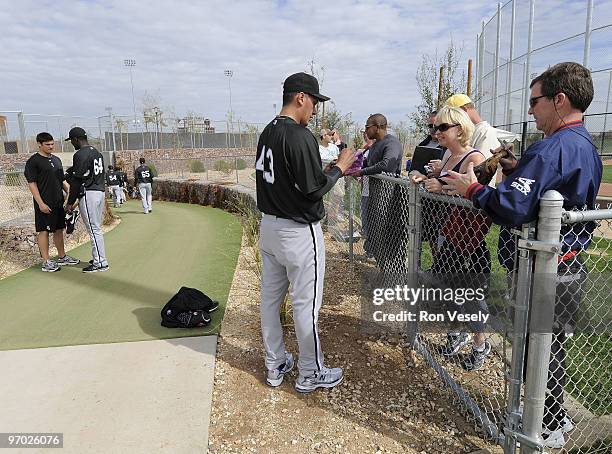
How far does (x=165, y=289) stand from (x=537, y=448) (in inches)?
166

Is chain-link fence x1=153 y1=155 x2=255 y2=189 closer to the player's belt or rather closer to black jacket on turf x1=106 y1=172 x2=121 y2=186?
black jacket on turf x1=106 y1=172 x2=121 y2=186

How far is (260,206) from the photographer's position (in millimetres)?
2812

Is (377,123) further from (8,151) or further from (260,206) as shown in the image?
(8,151)

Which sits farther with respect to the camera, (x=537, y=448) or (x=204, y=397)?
(x=204, y=397)

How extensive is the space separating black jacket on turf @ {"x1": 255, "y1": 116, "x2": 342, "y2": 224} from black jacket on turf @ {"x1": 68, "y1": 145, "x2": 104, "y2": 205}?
145 inches

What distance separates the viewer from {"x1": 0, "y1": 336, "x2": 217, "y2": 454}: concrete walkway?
250cm

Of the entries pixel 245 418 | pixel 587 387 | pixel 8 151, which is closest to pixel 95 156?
pixel 245 418

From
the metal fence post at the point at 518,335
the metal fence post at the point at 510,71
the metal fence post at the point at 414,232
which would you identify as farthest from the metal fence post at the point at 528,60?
the metal fence post at the point at 518,335

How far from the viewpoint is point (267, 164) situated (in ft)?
8.80

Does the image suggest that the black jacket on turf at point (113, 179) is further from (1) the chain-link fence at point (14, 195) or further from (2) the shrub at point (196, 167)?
(2) the shrub at point (196, 167)

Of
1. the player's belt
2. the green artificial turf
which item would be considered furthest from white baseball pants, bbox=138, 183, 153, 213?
the player's belt

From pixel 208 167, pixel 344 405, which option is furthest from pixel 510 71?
pixel 344 405

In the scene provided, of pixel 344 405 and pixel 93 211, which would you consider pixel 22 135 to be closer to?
pixel 93 211

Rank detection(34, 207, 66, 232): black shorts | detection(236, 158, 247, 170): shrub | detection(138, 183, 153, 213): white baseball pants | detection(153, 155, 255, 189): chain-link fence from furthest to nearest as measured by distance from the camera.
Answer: detection(236, 158, 247, 170): shrub → detection(153, 155, 255, 189): chain-link fence → detection(138, 183, 153, 213): white baseball pants → detection(34, 207, 66, 232): black shorts
